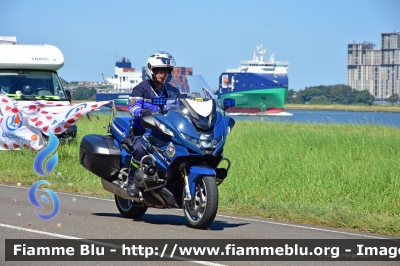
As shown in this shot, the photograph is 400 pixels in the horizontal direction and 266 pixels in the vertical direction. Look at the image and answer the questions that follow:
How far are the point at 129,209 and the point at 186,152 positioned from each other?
1.63 m

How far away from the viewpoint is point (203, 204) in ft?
25.4

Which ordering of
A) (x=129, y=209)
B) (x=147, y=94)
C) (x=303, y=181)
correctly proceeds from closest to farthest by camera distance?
1. (x=147, y=94)
2. (x=129, y=209)
3. (x=303, y=181)

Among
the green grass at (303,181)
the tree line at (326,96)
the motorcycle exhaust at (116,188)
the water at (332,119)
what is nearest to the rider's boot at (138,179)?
the motorcycle exhaust at (116,188)

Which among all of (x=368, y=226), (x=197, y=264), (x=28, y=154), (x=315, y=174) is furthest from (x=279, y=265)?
(x=28, y=154)

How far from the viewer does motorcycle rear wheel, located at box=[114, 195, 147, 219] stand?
351 inches

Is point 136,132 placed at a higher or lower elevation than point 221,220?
higher

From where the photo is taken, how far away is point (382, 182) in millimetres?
11906

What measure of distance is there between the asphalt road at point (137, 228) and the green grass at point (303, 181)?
2.17 feet

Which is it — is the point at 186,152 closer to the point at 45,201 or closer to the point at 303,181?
the point at 45,201

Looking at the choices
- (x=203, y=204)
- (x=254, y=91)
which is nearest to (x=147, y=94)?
(x=203, y=204)

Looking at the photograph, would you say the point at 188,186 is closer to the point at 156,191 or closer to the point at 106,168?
the point at 156,191

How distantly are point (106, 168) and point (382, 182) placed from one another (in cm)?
484

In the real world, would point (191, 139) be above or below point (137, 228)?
above

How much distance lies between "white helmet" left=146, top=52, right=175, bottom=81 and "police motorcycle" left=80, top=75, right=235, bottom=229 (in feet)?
0.62
